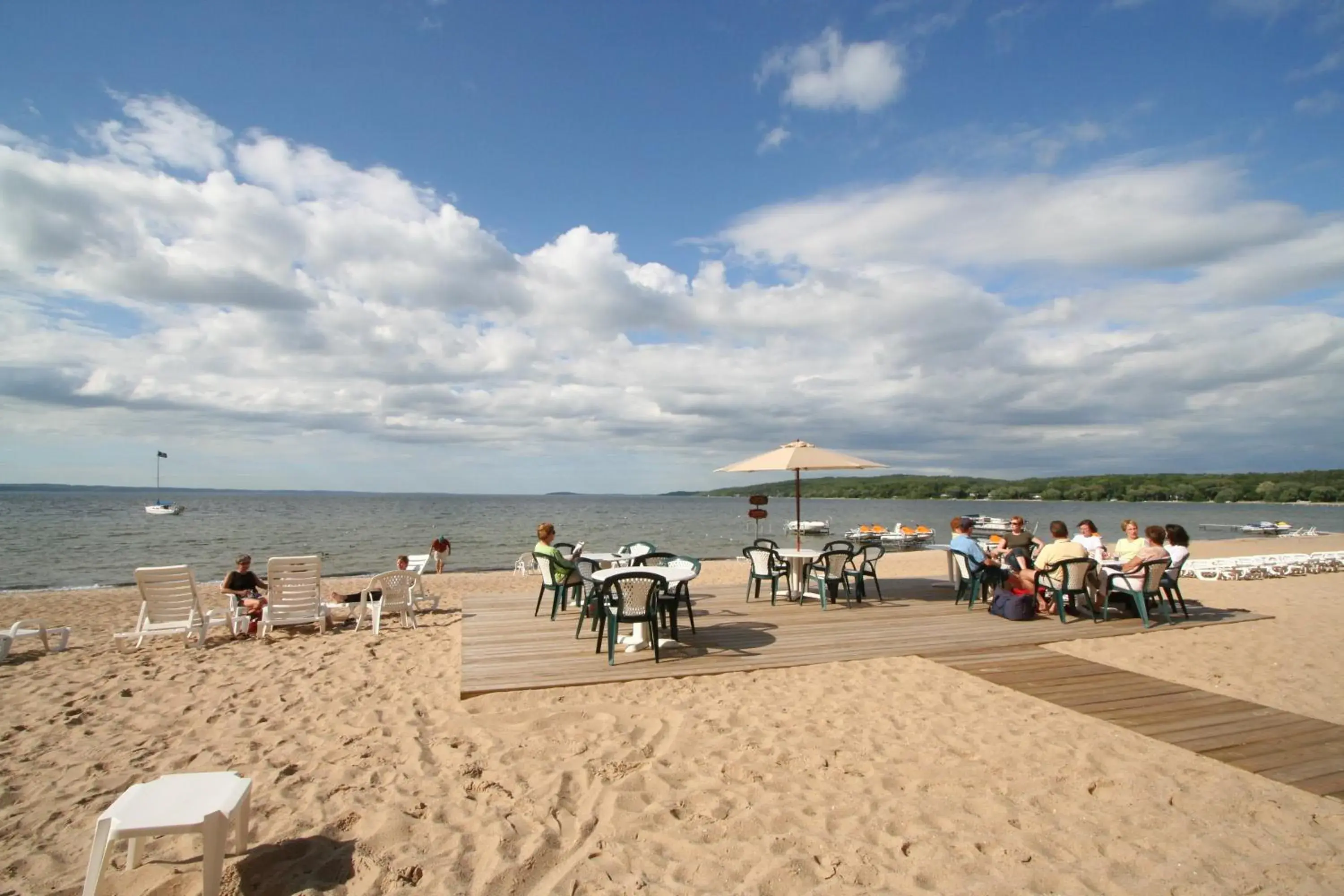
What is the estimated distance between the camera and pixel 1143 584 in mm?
7148

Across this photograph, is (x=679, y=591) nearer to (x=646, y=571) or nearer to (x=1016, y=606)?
(x=646, y=571)

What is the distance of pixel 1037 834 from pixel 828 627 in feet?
13.1

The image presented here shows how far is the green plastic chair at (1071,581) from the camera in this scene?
714 cm

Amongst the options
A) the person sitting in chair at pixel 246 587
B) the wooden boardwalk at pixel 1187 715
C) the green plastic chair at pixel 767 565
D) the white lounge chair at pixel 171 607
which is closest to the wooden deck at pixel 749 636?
the green plastic chair at pixel 767 565

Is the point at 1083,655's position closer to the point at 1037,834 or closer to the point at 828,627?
the point at 828,627

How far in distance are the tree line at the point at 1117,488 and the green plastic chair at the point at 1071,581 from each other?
6593 centimetres

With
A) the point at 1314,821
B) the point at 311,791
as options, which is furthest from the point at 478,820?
the point at 1314,821

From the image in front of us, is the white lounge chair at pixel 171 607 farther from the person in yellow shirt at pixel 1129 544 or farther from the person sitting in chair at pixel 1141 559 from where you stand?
the person in yellow shirt at pixel 1129 544

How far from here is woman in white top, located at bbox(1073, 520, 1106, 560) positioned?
8.23 meters

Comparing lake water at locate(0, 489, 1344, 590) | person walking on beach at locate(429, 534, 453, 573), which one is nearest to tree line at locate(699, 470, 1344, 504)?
lake water at locate(0, 489, 1344, 590)

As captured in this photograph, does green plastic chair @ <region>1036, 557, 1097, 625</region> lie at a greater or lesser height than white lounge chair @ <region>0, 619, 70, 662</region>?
greater

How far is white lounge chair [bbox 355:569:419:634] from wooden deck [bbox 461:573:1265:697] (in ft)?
2.17

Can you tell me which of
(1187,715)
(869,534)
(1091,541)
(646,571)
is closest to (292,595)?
(646,571)

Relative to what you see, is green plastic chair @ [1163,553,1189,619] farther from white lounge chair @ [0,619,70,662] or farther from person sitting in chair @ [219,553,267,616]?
white lounge chair @ [0,619,70,662]
